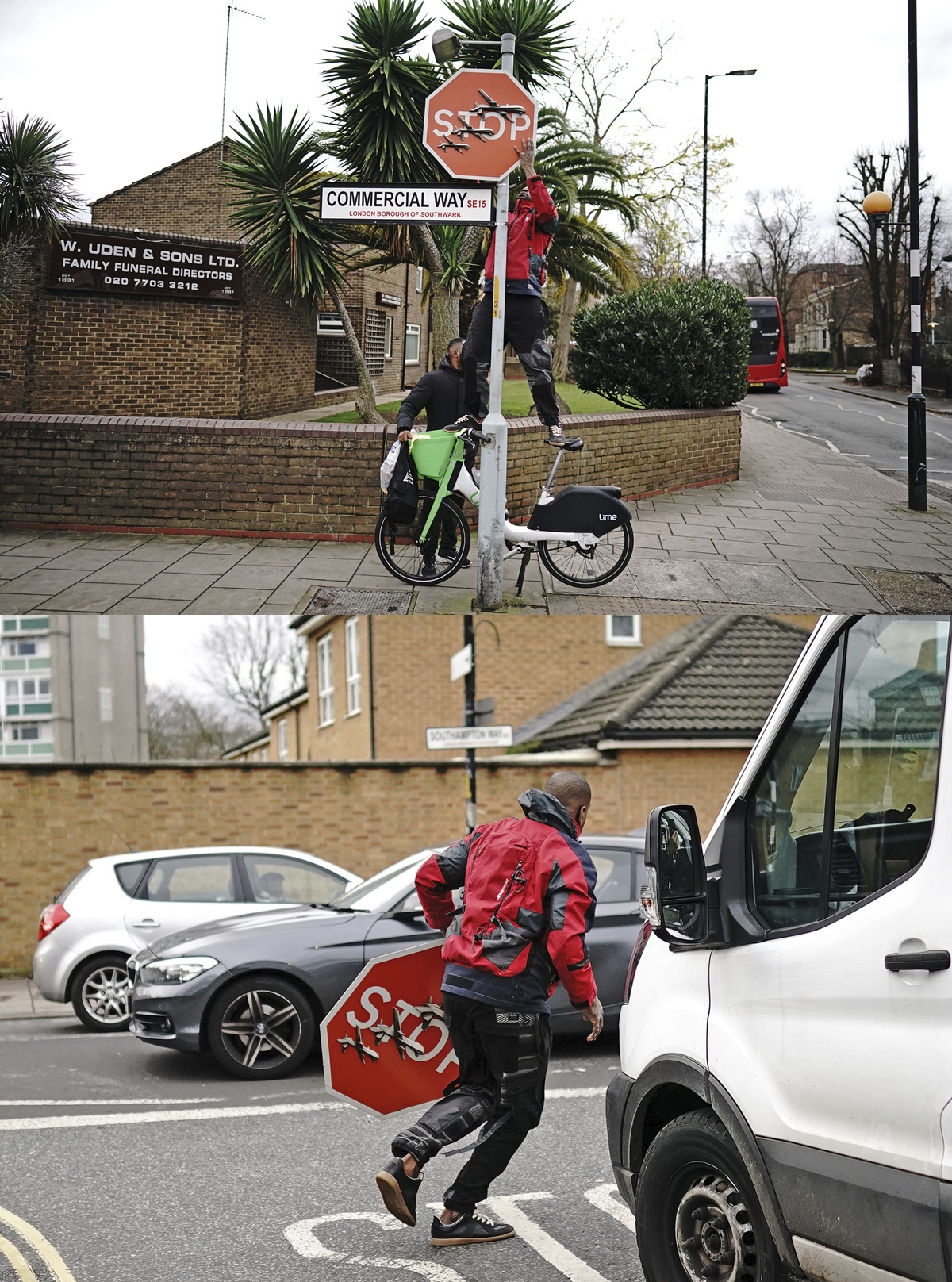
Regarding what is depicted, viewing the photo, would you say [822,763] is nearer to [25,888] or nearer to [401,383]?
[25,888]

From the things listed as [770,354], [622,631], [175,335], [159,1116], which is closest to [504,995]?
[159,1116]

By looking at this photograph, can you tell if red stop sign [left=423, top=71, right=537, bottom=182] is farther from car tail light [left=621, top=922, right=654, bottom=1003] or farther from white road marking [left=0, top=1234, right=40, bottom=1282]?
white road marking [left=0, top=1234, right=40, bottom=1282]

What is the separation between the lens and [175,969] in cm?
664

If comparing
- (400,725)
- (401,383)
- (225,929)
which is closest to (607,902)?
(225,929)

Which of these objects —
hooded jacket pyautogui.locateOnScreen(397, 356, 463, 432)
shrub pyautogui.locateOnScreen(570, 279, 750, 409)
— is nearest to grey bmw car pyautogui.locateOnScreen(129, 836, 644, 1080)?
hooded jacket pyautogui.locateOnScreen(397, 356, 463, 432)

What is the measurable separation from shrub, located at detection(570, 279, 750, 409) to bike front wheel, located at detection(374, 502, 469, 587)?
22.2 feet

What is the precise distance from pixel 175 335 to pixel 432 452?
31.4ft

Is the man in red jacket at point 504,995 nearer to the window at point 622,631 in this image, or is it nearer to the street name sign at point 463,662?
the street name sign at point 463,662

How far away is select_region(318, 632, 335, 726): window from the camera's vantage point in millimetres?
26555

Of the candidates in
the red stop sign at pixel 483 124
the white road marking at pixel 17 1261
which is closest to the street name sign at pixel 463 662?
the red stop sign at pixel 483 124

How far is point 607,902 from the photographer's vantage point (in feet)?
23.9

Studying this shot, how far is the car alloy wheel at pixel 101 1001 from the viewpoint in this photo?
9.01 m

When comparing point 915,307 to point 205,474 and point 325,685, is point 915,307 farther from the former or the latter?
point 325,685

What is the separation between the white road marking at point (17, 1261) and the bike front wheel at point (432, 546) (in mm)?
5436
